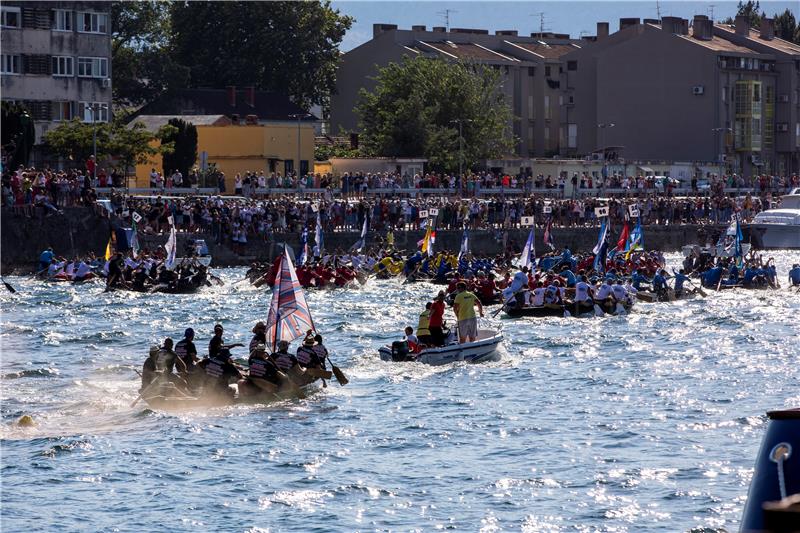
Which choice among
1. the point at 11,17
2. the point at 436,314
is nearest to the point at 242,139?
the point at 11,17

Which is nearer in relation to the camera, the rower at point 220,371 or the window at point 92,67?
the rower at point 220,371

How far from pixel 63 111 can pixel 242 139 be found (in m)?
11.2

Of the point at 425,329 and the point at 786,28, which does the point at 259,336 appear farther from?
the point at 786,28

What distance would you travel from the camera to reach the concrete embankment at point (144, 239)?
6209 centimetres

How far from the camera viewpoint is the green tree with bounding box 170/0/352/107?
109 meters

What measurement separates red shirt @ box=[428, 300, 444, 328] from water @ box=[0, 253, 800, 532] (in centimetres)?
106

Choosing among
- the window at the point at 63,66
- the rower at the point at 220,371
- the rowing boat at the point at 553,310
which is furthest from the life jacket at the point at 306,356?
the window at the point at 63,66

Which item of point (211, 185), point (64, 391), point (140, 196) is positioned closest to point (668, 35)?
point (211, 185)

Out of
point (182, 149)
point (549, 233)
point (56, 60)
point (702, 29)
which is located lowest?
point (549, 233)

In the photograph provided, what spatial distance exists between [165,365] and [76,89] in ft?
179

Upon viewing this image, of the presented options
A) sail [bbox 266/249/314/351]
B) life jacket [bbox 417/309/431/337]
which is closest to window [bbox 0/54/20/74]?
life jacket [bbox 417/309/431/337]

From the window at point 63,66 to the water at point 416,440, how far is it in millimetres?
40252

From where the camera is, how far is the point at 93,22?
270ft

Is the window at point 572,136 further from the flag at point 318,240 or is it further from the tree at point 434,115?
the flag at point 318,240
